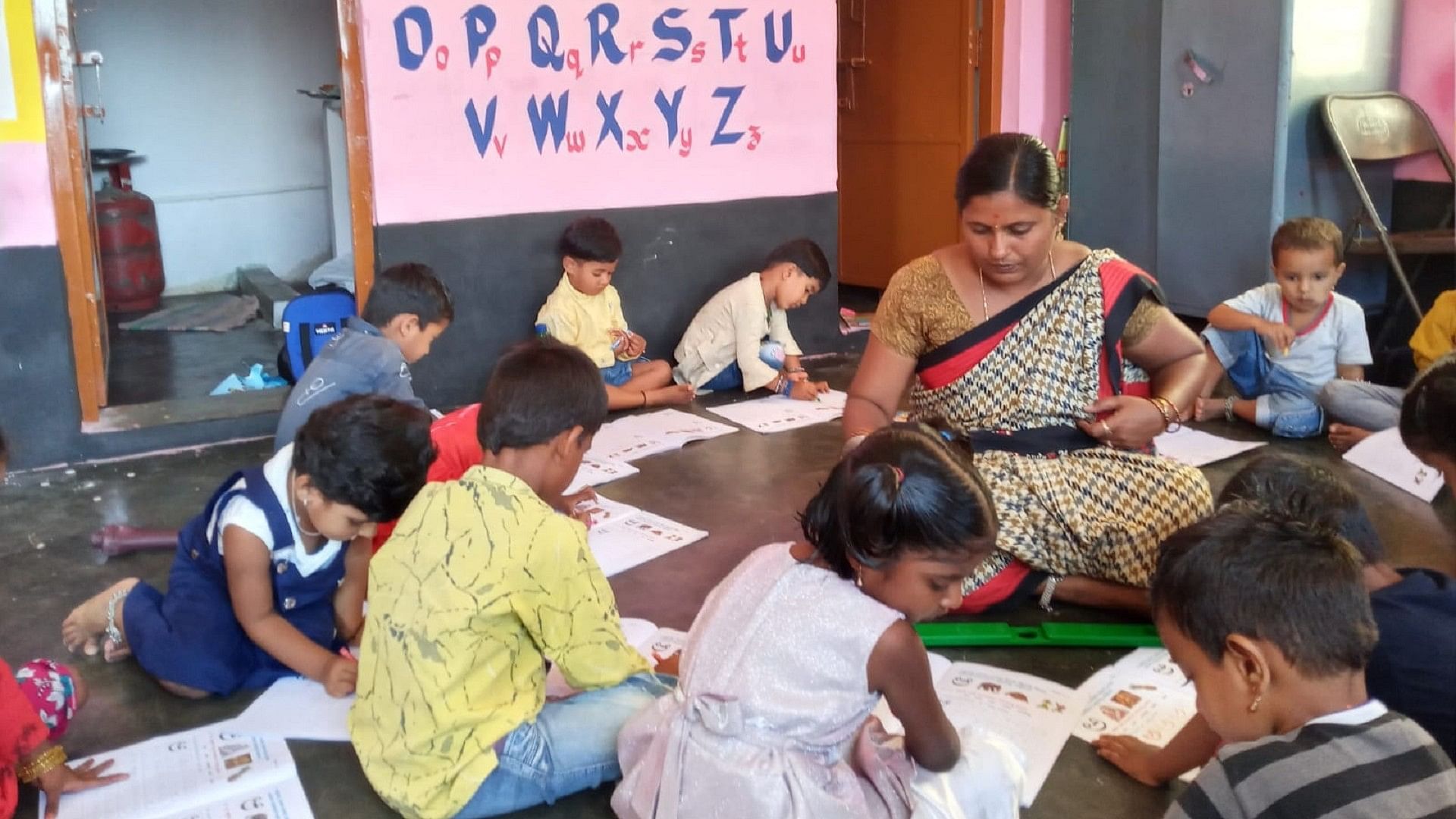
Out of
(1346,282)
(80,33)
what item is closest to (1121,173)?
(1346,282)

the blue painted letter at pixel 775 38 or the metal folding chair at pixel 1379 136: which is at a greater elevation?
the blue painted letter at pixel 775 38

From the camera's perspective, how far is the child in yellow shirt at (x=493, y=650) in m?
1.64

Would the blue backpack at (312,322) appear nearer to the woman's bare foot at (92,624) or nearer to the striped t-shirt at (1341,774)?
the woman's bare foot at (92,624)

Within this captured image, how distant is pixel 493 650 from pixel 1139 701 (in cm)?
110

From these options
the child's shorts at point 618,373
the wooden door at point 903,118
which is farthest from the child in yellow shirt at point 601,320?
the wooden door at point 903,118

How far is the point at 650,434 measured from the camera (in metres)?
3.87

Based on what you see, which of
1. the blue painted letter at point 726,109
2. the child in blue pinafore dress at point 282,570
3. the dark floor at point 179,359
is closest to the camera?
the child in blue pinafore dress at point 282,570

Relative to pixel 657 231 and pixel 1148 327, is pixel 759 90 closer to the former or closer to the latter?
pixel 657 231

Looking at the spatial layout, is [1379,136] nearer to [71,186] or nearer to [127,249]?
[71,186]

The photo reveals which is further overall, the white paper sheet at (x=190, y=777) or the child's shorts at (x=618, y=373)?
the child's shorts at (x=618, y=373)

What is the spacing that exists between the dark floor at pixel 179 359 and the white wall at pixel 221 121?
3.07 ft

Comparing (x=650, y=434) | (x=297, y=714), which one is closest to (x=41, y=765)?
(x=297, y=714)

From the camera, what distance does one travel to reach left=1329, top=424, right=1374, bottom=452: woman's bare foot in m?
3.53

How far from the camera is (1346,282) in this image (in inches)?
193
